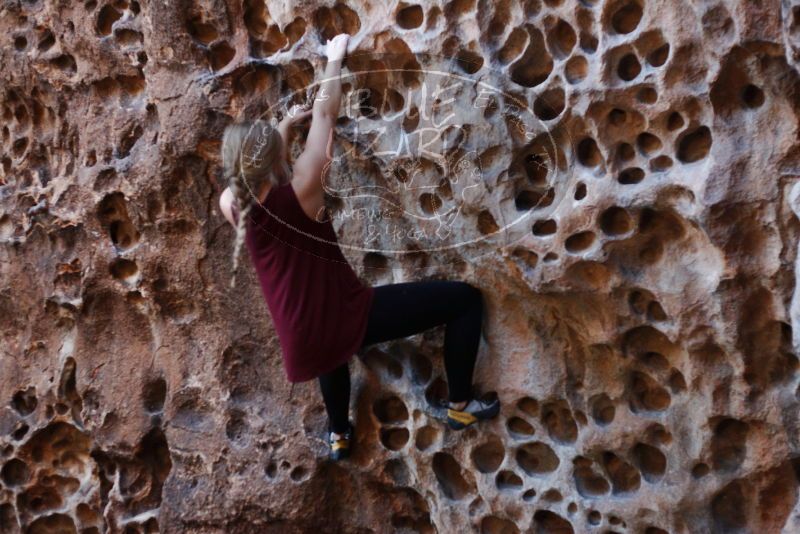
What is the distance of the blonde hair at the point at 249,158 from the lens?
8.15ft

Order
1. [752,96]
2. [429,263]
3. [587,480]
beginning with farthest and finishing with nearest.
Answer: [429,263] → [587,480] → [752,96]

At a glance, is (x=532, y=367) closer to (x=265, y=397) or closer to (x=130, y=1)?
(x=265, y=397)

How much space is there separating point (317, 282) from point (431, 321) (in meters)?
0.35

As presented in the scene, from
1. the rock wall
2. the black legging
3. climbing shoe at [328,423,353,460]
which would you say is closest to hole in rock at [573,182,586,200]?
the rock wall

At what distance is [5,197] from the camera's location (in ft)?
11.7

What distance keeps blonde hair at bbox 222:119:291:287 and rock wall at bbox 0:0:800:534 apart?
42 cm

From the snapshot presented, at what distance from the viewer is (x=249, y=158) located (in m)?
2.49

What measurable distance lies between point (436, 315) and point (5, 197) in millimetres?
1819

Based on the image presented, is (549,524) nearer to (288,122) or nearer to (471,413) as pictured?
(471,413)

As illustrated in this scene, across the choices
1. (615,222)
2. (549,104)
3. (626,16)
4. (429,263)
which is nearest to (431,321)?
(429,263)

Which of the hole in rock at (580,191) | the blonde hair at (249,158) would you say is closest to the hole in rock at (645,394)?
the hole in rock at (580,191)

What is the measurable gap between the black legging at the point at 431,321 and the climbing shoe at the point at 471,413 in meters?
0.03

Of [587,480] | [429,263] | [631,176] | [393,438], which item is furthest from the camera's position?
[393,438]

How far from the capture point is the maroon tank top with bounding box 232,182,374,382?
8.32 ft
